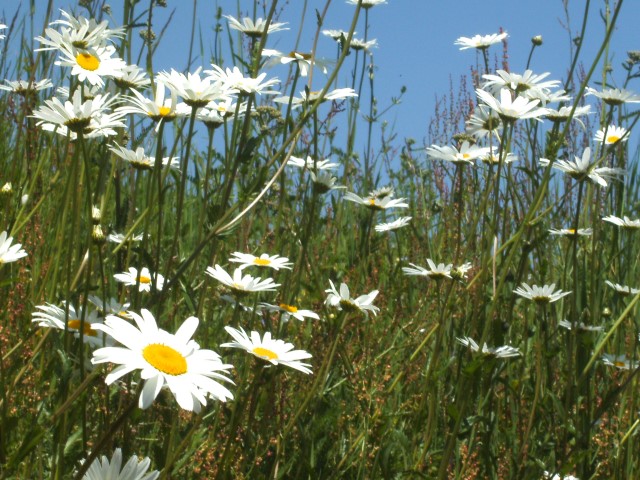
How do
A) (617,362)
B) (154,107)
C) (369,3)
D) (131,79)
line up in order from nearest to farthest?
(154,107)
(131,79)
(617,362)
(369,3)

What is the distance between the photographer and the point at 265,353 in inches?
57.9

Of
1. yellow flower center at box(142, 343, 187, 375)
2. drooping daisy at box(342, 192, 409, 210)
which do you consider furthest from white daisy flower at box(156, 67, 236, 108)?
drooping daisy at box(342, 192, 409, 210)

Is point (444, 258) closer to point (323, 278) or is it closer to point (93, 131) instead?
point (323, 278)

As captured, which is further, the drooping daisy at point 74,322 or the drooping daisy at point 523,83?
the drooping daisy at point 523,83

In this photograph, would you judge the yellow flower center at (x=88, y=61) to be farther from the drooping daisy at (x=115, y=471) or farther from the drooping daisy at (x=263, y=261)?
the drooping daisy at (x=115, y=471)

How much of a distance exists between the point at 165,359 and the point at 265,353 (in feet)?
1.38

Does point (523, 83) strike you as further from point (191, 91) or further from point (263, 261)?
point (191, 91)

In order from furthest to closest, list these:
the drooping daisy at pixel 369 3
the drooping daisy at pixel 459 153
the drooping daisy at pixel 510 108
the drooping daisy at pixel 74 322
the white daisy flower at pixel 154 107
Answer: the drooping daisy at pixel 369 3 → the drooping daisy at pixel 459 153 → the drooping daisy at pixel 510 108 → the white daisy flower at pixel 154 107 → the drooping daisy at pixel 74 322

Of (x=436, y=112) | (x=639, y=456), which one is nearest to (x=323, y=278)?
(x=639, y=456)

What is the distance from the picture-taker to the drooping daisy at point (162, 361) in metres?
0.97

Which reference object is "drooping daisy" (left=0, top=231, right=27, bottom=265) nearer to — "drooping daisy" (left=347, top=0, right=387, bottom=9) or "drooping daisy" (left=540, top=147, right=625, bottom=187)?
"drooping daisy" (left=540, top=147, right=625, bottom=187)

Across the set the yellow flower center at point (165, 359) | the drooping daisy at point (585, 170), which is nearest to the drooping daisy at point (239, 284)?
the yellow flower center at point (165, 359)

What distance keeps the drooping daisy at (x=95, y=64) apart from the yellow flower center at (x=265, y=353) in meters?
0.57

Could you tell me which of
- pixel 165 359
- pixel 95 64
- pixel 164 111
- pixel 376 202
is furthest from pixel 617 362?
pixel 165 359
